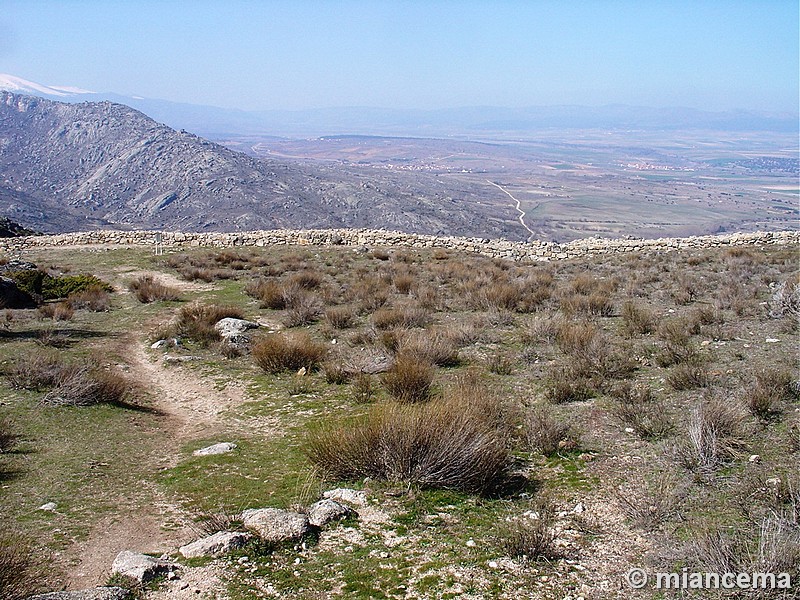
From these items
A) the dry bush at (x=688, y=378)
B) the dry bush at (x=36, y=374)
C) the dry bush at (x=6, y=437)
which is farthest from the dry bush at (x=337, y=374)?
the dry bush at (x=688, y=378)

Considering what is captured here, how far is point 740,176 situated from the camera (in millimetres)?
147375

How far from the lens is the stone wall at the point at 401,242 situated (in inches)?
977

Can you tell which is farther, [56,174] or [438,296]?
[56,174]

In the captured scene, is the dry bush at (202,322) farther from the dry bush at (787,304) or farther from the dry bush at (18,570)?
the dry bush at (787,304)

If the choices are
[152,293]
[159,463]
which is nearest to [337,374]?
[159,463]

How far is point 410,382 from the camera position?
25.2ft

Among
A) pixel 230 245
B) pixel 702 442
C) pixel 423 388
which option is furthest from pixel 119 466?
pixel 230 245

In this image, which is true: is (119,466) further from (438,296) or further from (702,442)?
(438,296)

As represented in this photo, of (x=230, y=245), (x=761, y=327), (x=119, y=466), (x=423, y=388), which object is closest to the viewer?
(x=119, y=466)

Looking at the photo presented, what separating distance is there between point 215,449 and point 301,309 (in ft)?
22.2

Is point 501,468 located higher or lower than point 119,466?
higher

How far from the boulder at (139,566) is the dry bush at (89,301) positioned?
11.6 m

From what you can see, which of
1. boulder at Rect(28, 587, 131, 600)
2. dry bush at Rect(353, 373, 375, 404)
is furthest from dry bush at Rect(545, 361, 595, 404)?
boulder at Rect(28, 587, 131, 600)

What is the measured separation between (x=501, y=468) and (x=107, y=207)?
78.1 m
